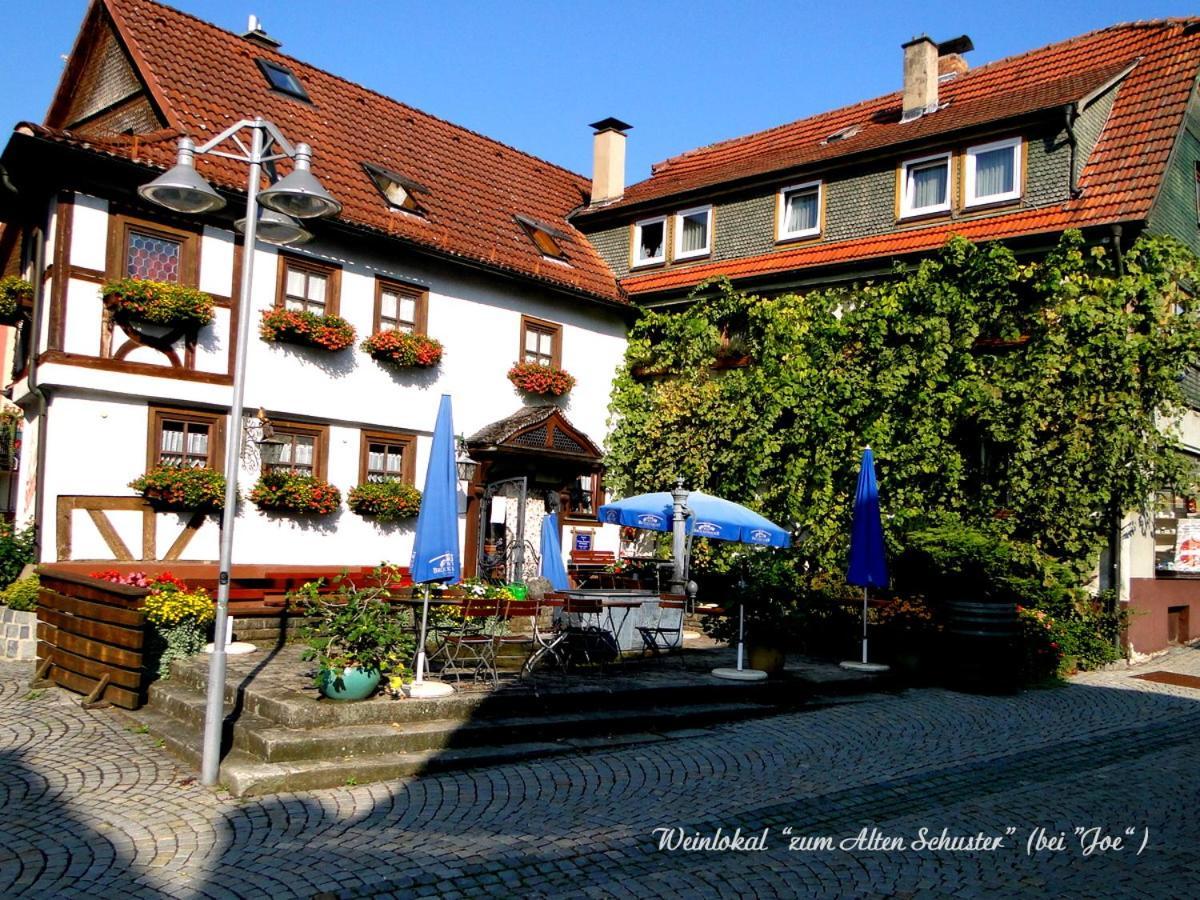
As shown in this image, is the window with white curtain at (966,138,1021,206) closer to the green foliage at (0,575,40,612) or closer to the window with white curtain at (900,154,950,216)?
the window with white curtain at (900,154,950,216)

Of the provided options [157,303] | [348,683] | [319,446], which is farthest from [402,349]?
[348,683]

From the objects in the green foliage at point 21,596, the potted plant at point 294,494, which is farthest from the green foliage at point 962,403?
the green foliage at point 21,596

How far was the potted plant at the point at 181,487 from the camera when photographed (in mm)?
13977

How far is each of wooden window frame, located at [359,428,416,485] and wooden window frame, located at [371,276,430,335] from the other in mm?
1702

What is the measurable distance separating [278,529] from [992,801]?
1115 cm

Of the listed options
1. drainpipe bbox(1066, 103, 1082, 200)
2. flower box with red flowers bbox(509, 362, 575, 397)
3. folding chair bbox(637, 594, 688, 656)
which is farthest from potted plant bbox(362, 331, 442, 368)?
drainpipe bbox(1066, 103, 1082, 200)

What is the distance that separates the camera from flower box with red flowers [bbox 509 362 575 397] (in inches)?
754

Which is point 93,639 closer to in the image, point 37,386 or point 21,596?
point 21,596

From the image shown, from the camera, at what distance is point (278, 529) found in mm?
15664

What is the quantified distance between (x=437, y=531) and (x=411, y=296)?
885cm

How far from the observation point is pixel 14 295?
15328 mm

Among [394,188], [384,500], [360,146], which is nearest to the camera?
[384,500]

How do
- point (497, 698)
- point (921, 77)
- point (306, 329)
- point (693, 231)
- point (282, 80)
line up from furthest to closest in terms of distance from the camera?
point (693, 231)
point (921, 77)
point (282, 80)
point (306, 329)
point (497, 698)

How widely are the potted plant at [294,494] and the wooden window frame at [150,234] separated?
3.02m
